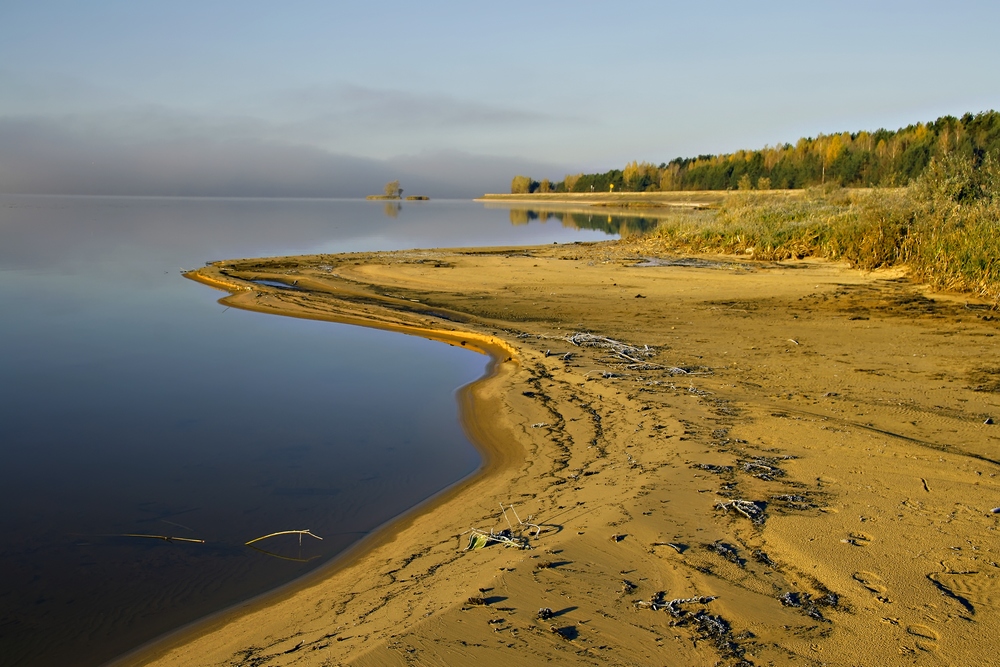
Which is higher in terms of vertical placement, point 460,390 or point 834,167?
point 834,167

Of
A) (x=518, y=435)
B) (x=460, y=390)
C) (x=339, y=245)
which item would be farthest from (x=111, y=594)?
(x=339, y=245)

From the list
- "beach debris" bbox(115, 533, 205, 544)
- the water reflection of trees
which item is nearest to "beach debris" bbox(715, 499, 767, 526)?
"beach debris" bbox(115, 533, 205, 544)

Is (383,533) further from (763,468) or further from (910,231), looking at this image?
(910,231)

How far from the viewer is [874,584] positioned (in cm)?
309

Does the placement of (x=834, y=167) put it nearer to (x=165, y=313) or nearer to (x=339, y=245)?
(x=339, y=245)

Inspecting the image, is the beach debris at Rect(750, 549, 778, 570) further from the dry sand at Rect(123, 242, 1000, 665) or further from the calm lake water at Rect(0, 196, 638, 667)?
the calm lake water at Rect(0, 196, 638, 667)

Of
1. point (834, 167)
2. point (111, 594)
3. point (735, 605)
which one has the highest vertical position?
point (834, 167)

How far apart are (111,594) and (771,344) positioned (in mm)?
7368

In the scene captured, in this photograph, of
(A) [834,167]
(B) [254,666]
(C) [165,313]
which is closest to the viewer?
(B) [254,666]

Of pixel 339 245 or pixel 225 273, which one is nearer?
pixel 225 273

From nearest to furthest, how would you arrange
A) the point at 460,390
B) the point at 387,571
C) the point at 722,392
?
the point at 387,571 → the point at 722,392 → the point at 460,390

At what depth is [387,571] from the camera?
11.9 ft

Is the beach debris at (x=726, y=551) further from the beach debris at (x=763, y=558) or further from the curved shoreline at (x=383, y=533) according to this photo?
the curved shoreline at (x=383, y=533)

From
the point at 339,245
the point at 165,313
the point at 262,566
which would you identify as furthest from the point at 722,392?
the point at 339,245
